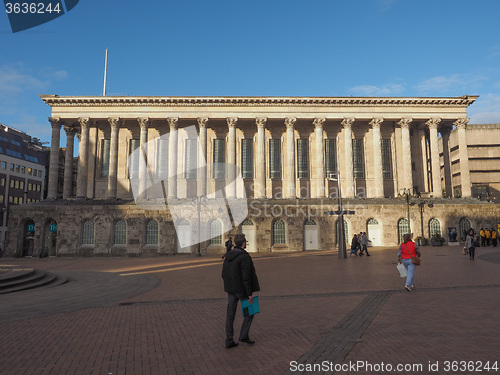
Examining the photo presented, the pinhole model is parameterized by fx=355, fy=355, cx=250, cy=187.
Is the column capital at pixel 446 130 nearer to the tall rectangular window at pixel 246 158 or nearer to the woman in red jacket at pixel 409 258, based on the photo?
the tall rectangular window at pixel 246 158

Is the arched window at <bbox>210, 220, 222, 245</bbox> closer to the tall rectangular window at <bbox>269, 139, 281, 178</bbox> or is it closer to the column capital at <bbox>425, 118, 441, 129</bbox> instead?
the tall rectangular window at <bbox>269, 139, 281, 178</bbox>

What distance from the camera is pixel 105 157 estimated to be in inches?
1694

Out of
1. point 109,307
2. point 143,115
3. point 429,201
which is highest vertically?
point 143,115

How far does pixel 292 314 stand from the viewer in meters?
9.02

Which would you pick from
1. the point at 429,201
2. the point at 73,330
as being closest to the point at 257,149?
the point at 429,201

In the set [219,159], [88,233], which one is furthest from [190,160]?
[88,233]

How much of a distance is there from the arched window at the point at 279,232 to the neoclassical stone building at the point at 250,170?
10cm

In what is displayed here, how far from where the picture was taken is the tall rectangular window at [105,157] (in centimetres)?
4262

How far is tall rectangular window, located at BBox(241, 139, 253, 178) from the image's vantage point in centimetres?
4269

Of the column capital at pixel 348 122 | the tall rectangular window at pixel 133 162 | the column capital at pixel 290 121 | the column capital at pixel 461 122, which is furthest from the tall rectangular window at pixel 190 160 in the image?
the column capital at pixel 461 122

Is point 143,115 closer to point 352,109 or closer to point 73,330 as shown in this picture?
point 352,109

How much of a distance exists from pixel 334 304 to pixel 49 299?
9.32m

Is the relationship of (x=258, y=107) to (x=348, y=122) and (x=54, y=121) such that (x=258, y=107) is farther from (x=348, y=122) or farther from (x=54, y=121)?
(x=54, y=121)

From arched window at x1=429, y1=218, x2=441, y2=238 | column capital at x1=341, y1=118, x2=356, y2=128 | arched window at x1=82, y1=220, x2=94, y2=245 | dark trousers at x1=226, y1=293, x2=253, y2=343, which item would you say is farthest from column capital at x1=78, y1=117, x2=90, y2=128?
dark trousers at x1=226, y1=293, x2=253, y2=343
